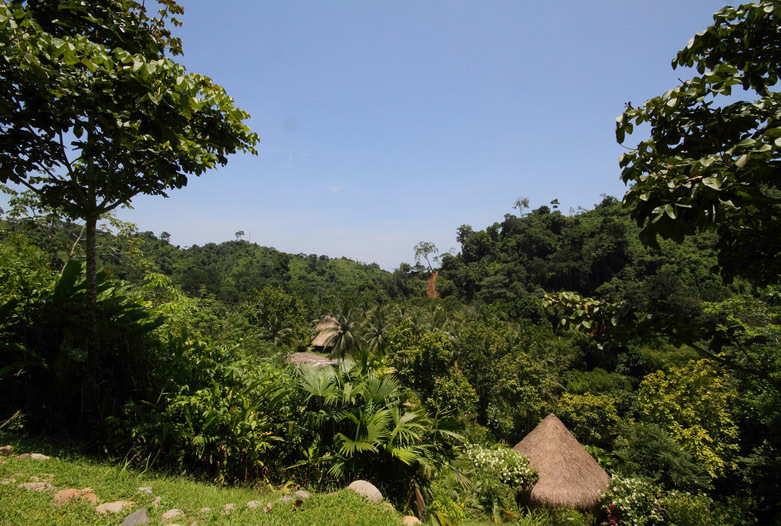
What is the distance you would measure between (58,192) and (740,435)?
927 inches

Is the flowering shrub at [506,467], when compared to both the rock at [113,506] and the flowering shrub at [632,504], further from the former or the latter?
the rock at [113,506]

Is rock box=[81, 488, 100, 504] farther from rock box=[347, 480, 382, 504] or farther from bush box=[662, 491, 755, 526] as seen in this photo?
bush box=[662, 491, 755, 526]

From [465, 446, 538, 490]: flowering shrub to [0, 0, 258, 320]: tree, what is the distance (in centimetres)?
1038

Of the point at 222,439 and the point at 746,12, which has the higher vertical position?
the point at 746,12

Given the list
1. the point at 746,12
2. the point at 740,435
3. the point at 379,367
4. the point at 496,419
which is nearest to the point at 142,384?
the point at 379,367

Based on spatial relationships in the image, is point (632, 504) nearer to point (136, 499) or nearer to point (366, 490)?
point (366, 490)

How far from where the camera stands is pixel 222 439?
4395 millimetres

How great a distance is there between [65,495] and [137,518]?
0.66 metres

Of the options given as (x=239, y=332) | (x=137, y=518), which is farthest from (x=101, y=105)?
(x=239, y=332)

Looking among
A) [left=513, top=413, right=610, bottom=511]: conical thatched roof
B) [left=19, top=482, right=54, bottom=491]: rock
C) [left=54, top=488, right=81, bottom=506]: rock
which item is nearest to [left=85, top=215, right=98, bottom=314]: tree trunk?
[left=19, top=482, right=54, bottom=491]: rock

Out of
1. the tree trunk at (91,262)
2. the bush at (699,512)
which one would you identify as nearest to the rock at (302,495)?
the tree trunk at (91,262)

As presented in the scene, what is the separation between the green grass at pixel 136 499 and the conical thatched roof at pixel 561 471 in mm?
8944

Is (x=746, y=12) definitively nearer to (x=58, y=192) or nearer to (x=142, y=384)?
(x=58, y=192)

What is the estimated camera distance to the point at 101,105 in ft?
10.8
